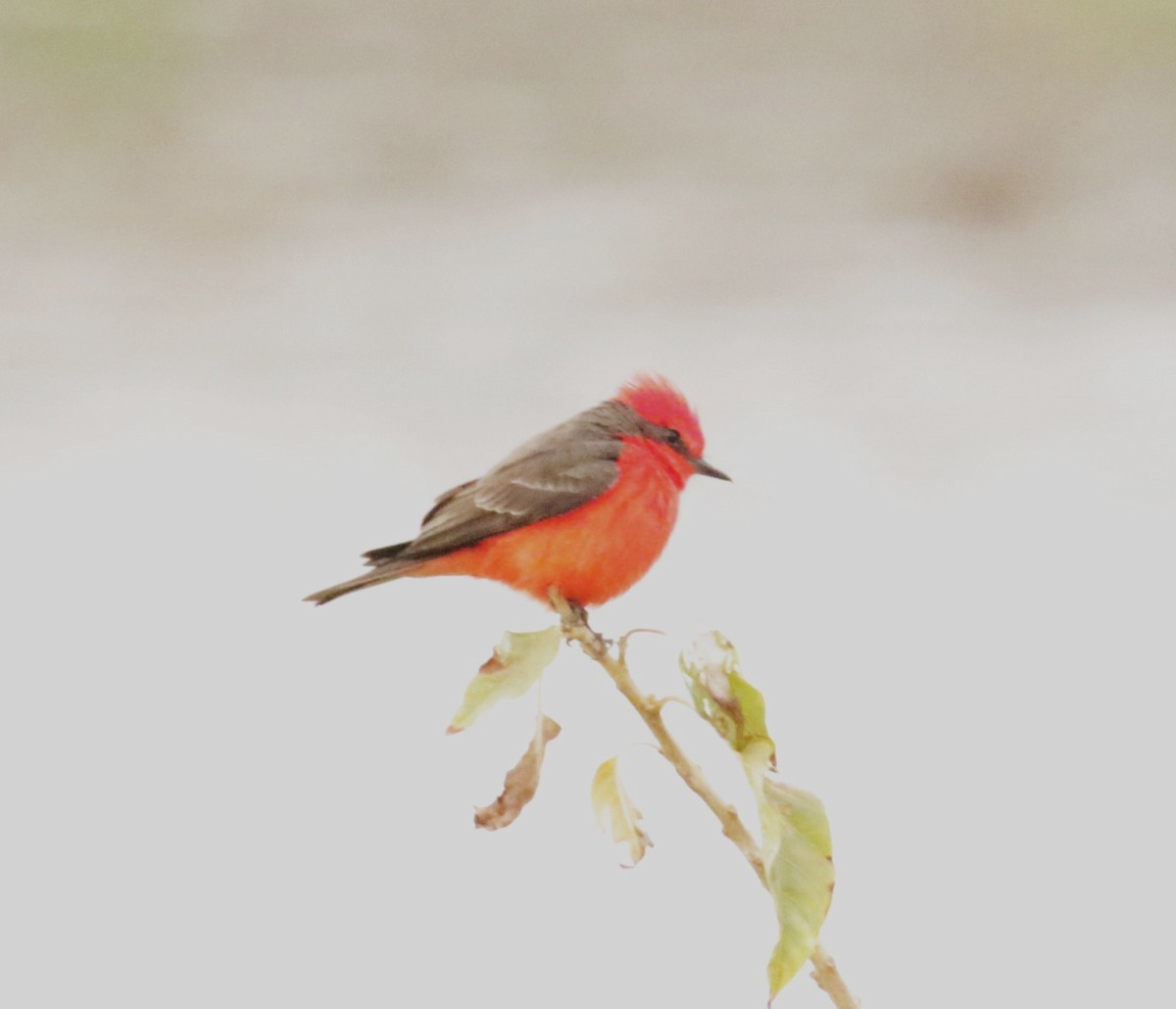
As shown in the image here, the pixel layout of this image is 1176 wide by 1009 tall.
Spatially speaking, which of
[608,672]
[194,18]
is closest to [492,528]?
[608,672]

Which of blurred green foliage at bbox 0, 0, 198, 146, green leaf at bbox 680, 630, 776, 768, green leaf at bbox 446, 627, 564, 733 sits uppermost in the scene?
blurred green foliage at bbox 0, 0, 198, 146

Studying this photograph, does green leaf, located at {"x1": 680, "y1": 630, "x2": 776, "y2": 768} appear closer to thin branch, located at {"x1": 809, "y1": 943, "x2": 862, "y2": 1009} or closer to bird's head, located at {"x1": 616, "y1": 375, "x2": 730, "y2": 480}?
thin branch, located at {"x1": 809, "y1": 943, "x2": 862, "y2": 1009}

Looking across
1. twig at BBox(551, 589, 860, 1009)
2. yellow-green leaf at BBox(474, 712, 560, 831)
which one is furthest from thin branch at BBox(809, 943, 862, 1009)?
yellow-green leaf at BBox(474, 712, 560, 831)

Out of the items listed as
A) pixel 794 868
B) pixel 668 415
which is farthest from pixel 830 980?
pixel 668 415

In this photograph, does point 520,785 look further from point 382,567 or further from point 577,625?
point 382,567

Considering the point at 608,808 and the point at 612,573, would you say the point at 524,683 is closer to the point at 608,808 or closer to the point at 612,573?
the point at 608,808
